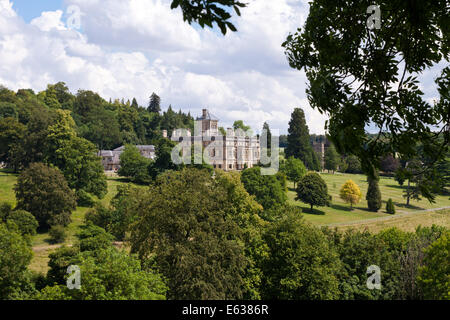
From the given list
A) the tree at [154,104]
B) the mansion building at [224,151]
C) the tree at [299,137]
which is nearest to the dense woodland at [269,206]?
the mansion building at [224,151]

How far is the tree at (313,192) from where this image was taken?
49.2 m

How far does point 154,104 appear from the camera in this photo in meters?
128

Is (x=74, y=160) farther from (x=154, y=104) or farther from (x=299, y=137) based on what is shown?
(x=154, y=104)

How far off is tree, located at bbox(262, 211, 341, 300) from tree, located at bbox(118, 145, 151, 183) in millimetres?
41122

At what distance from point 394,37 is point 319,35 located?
1.15 metres

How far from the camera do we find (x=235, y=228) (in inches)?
835

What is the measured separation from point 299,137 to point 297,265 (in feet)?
193

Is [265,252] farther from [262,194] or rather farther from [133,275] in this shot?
[262,194]

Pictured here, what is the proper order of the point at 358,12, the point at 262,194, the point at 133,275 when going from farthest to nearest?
the point at 262,194 < the point at 133,275 < the point at 358,12

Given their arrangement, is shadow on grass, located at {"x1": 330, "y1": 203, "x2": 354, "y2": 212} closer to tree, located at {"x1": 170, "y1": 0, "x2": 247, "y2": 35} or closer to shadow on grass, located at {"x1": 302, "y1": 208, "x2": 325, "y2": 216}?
shadow on grass, located at {"x1": 302, "y1": 208, "x2": 325, "y2": 216}

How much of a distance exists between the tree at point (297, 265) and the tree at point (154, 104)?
365 feet

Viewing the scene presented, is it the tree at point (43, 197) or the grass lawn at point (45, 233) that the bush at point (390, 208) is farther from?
the tree at point (43, 197)

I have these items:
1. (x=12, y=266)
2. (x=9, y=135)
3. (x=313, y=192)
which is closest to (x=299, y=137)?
(x=313, y=192)
